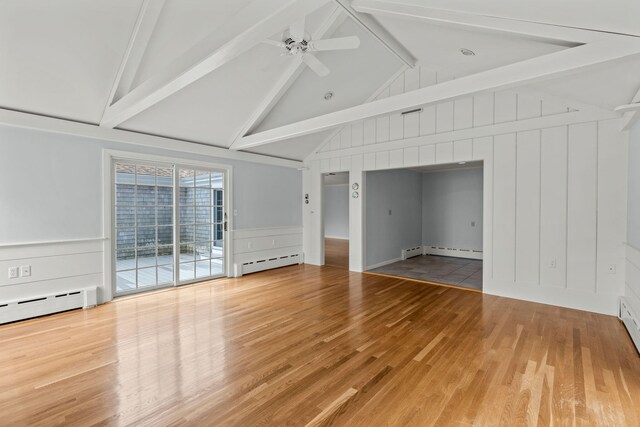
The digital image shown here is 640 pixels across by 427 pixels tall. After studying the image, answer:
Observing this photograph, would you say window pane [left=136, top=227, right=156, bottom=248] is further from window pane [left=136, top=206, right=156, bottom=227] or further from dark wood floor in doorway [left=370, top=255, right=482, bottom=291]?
dark wood floor in doorway [left=370, top=255, right=482, bottom=291]

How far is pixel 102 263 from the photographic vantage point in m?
4.41

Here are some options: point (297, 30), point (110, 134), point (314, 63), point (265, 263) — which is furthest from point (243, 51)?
point (265, 263)

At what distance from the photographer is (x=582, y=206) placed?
13.2 feet

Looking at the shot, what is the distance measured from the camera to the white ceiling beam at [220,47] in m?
2.53

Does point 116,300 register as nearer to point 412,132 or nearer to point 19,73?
point 19,73

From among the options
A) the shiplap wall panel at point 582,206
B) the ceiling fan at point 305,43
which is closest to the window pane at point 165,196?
the ceiling fan at point 305,43

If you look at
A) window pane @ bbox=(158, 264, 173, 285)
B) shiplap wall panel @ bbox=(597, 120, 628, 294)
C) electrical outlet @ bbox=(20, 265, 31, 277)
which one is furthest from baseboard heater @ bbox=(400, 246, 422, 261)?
electrical outlet @ bbox=(20, 265, 31, 277)

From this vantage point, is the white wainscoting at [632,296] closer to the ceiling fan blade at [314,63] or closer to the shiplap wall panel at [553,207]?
the shiplap wall panel at [553,207]

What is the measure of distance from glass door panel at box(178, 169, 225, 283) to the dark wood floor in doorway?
329 centimetres

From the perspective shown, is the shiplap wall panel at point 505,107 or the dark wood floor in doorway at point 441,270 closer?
the shiplap wall panel at point 505,107

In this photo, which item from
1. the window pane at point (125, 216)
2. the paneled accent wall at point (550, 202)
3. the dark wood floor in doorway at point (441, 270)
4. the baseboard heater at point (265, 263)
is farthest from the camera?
the baseboard heater at point (265, 263)

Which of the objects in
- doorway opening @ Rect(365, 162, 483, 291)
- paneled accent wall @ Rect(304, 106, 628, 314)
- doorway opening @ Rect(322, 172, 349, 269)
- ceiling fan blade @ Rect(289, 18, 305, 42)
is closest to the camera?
ceiling fan blade @ Rect(289, 18, 305, 42)

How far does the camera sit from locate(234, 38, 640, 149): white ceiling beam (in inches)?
94.8

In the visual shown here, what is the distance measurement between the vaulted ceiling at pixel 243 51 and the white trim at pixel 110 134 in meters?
0.11
